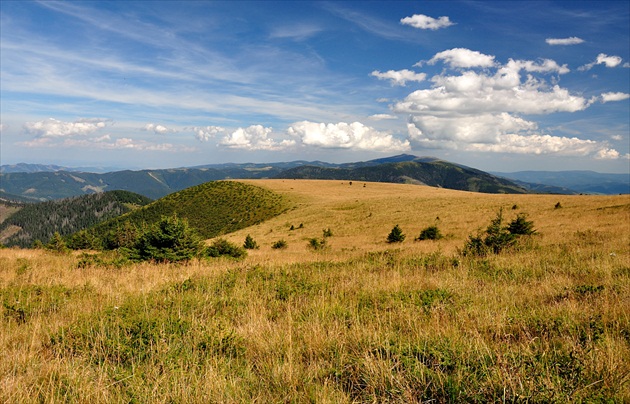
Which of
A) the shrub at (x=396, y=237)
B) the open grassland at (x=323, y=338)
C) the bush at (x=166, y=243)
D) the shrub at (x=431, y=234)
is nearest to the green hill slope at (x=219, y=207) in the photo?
the shrub at (x=396, y=237)

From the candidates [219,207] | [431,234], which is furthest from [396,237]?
[219,207]

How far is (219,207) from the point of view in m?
98.9

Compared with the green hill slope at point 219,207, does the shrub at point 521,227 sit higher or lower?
higher

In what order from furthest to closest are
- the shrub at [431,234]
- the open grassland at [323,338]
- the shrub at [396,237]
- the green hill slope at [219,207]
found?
the green hill slope at [219,207] → the shrub at [396,237] → the shrub at [431,234] → the open grassland at [323,338]

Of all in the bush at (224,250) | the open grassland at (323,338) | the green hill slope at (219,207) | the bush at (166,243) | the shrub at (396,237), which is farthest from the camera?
the green hill slope at (219,207)

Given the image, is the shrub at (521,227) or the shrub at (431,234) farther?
the shrub at (431,234)

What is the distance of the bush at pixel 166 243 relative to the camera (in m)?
14.5

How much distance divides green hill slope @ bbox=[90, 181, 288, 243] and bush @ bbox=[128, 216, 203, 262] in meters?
54.5

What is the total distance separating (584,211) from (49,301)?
43.8 metres

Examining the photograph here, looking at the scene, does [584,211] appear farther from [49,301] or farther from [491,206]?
[49,301]

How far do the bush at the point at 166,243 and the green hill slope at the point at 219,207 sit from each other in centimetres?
5450

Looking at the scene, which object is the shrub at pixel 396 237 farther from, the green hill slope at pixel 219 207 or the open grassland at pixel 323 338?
the green hill slope at pixel 219 207

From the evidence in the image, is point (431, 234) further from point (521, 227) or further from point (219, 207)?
point (219, 207)

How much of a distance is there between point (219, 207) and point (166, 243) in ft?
285
